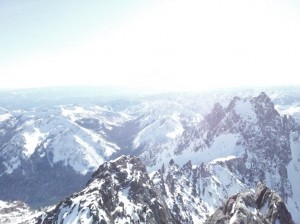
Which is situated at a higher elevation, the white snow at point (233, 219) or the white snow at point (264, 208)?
the white snow at point (233, 219)

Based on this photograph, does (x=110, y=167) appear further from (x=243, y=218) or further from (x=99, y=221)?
(x=243, y=218)

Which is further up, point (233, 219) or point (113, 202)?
point (233, 219)

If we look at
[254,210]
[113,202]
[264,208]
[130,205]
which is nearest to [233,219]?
[254,210]

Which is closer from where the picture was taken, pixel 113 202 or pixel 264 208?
pixel 264 208

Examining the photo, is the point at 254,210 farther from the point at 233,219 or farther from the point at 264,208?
the point at 233,219

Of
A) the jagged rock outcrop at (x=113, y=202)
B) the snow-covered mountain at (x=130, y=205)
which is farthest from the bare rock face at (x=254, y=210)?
the jagged rock outcrop at (x=113, y=202)

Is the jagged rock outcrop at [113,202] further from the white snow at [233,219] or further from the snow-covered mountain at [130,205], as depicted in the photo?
the white snow at [233,219]

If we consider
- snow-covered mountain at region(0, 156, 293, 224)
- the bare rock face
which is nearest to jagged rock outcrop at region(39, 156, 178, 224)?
snow-covered mountain at region(0, 156, 293, 224)

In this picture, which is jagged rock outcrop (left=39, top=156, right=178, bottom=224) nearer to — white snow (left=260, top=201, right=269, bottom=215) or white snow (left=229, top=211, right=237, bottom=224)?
white snow (left=260, top=201, right=269, bottom=215)

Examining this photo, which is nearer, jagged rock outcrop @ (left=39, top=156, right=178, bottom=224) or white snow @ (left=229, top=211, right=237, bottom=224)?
white snow @ (left=229, top=211, right=237, bottom=224)
